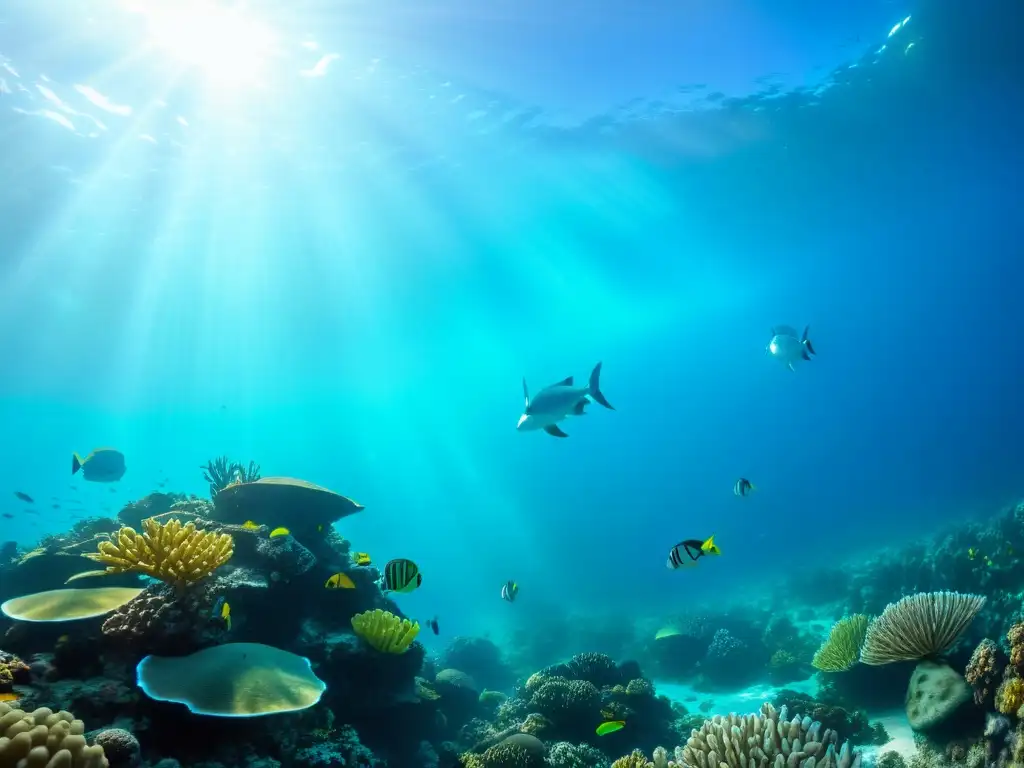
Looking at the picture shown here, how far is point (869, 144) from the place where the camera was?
2584 centimetres

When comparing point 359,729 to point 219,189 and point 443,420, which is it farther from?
point 443,420

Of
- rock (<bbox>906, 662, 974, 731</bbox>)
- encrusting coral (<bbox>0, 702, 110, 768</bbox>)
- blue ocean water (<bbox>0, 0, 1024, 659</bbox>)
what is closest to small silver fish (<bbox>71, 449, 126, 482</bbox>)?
encrusting coral (<bbox>0, 702, 110, 768</bbox>)

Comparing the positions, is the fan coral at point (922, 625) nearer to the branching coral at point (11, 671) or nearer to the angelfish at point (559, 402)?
the angelfish at point (559, 402)

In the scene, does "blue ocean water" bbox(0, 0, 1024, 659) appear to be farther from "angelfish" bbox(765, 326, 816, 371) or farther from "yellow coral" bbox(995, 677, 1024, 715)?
"yellow coral" bbox(995, 677, 1024, 715)

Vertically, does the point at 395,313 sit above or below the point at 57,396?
below

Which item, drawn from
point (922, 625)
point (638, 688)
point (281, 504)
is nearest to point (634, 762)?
point (922, 625)

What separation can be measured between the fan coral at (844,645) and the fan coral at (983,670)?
3442mm

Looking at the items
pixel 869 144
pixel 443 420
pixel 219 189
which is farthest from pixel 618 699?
pixel 443 420

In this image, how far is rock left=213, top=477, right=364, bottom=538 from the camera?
322 inches

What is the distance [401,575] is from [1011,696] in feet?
20.2

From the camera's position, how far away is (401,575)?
6500 mm

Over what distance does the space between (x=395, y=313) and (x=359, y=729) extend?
117ft

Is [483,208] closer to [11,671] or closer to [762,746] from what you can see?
[11,671]

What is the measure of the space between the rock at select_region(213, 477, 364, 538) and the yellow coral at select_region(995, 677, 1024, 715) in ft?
27.3
